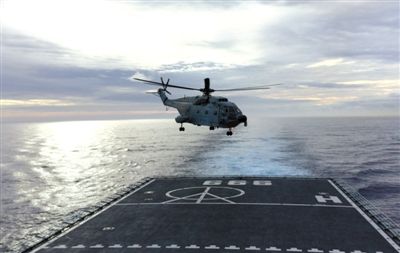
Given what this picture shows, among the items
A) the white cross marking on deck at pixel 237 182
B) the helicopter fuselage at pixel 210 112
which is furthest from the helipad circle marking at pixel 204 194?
the helicopter fuselage at pixel 210 112

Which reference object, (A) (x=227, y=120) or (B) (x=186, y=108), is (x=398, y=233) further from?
(B) (x=186, y=108)

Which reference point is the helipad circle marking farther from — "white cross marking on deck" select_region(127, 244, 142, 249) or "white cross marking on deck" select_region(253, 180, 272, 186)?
"white cross marking on deck" select_region(127, 244, 142, 249)

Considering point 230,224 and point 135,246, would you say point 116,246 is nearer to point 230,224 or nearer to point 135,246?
point 135,246

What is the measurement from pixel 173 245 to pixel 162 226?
5112 millimetres

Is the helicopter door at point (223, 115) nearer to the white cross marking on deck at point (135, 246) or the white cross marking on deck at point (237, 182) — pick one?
the white cross marking on deck at point (135, 246)

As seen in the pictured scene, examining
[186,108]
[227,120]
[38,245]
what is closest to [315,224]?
[227,120]

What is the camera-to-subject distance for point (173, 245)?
89.7 ft

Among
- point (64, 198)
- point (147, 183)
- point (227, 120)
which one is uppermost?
point (227, 120)

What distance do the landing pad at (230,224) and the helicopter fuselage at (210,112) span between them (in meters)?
8.58

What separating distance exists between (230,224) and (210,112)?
10586mm

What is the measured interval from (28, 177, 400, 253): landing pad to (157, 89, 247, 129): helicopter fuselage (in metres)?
8.58

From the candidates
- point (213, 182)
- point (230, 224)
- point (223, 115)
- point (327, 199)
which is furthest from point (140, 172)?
point (230, 224)

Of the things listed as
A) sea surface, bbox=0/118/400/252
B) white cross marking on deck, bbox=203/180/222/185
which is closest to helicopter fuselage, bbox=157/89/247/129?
sea surface, bbox=0/118/400/252

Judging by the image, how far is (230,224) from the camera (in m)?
32.2
